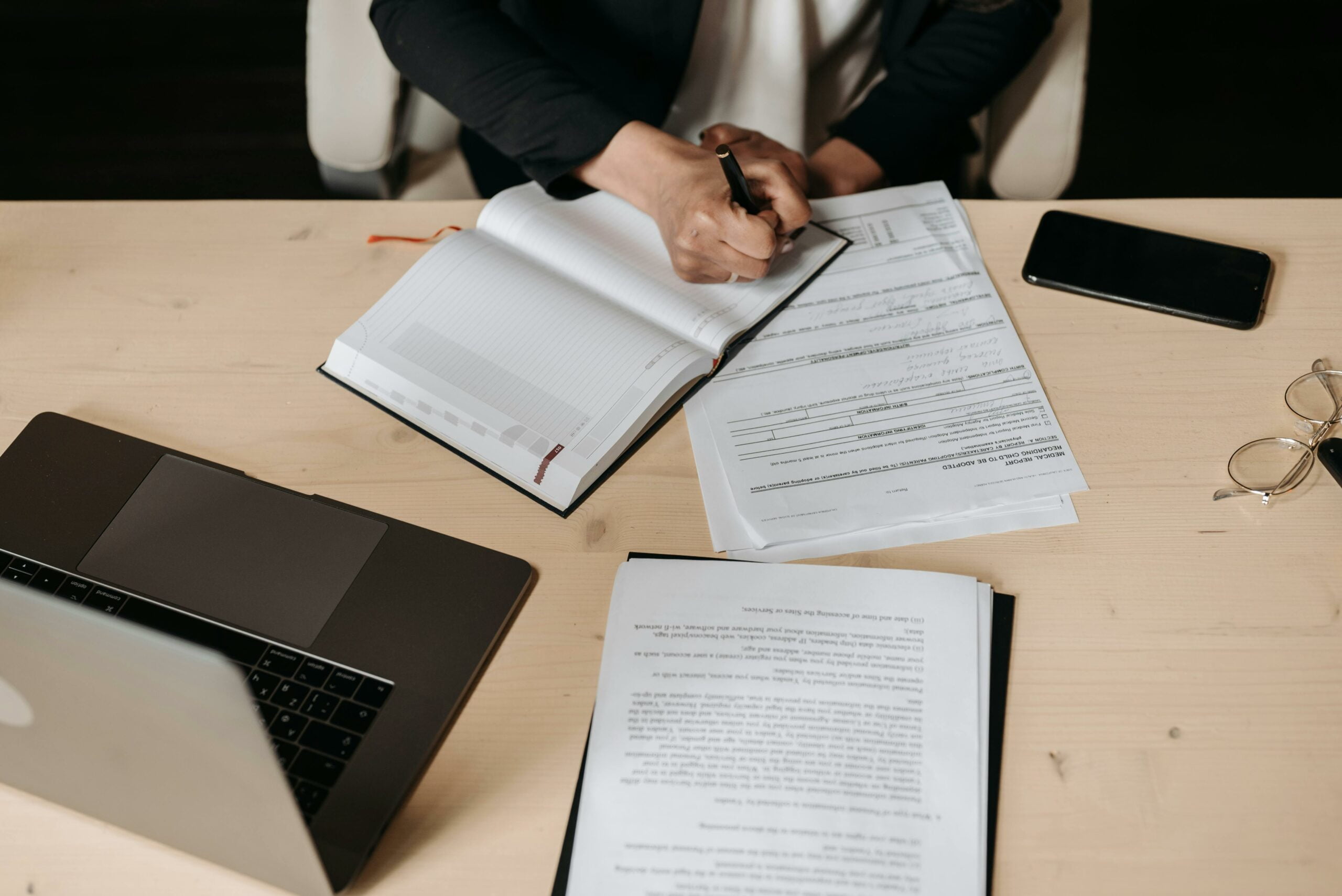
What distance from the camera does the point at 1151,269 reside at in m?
0.82

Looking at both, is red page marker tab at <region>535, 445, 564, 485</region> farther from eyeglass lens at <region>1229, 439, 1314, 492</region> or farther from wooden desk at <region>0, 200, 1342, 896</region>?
eyeglass lens at <region>1229, 439, 1314, 492</region>

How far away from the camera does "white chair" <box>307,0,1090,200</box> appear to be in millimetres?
981

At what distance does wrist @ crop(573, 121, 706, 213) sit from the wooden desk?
139 mm

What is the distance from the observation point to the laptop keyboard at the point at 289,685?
0.58 meters

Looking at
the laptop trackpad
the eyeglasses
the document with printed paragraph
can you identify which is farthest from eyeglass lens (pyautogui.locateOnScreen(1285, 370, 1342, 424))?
the laptop trackpad

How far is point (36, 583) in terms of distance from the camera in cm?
66

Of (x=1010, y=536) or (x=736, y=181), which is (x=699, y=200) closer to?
(x=736, y=181)

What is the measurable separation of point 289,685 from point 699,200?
488mm

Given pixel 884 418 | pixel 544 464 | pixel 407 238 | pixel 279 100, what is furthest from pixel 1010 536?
pixel 279 100

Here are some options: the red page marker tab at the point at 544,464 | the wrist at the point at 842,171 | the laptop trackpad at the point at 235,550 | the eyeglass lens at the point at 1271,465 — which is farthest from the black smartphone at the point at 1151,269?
the laptop trackpad at the point at 235,550

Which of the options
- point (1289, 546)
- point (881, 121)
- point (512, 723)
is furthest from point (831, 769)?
point (881, 121)

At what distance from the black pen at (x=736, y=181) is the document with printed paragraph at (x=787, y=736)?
1.06 feet

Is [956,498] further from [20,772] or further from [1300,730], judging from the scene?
[20,772]

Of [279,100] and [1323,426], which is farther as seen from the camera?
[279,100]
